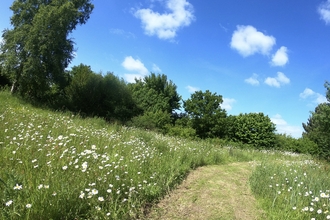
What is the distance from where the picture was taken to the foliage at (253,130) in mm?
25703

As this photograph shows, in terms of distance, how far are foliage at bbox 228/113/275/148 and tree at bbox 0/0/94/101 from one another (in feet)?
61.7

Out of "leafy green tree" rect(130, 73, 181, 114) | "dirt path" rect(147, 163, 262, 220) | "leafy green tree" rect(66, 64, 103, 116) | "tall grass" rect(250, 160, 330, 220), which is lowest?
"dirt path" rect(147, 163, 262, 220)

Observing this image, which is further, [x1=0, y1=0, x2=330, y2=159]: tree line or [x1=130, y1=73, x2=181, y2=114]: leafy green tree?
[x1=130, y1=73, x2=181, y2=114]: leafy green tree

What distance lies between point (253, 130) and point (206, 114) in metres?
5.66

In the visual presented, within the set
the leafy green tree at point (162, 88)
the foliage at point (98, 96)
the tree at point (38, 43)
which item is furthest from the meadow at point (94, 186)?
the leafy green tree at point (162, 88)

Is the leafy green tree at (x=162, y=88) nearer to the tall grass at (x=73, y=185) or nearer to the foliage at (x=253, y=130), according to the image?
the foliage at (x=253, y=130)

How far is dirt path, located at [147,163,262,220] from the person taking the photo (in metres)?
3.95

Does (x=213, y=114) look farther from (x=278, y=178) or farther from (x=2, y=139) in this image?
(x=2, y=139)

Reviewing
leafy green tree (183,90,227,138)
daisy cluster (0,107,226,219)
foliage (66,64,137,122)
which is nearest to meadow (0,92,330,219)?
daisy cluster (0,107,226,219)

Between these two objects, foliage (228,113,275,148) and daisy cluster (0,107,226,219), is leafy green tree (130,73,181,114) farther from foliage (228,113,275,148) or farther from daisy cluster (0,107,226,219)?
daisy cluster (0,107,226,219)

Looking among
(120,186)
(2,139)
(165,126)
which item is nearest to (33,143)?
(2,139)

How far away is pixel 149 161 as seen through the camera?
5496 millimetres

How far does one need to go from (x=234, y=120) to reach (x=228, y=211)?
2413 cm

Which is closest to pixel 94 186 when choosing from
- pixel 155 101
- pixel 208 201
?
pixel 208 201
